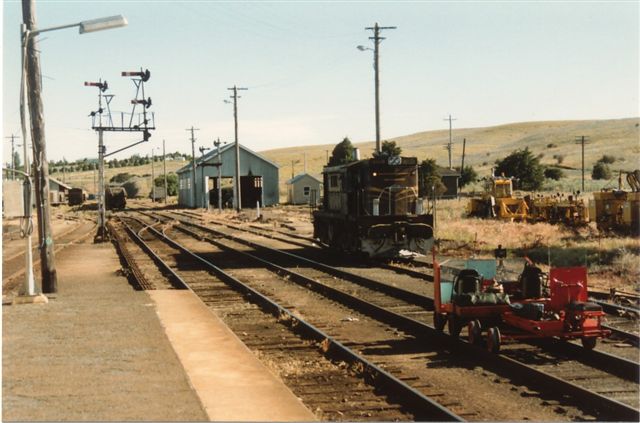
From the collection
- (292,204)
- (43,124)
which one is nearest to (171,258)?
(43,124)

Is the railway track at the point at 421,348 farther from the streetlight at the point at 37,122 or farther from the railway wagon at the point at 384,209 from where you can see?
the streetlight at the point at 37,122

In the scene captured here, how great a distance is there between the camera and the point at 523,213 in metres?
44.8

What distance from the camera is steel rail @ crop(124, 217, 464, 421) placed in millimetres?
9008

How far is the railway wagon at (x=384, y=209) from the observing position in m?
25.4

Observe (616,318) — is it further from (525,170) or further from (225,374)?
(525,170)

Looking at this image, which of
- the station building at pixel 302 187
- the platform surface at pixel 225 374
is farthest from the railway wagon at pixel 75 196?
the platform surface at pixel 225 374

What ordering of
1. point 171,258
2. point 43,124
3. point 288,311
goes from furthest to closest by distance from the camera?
point 171,258, point 43,124, point 288,311

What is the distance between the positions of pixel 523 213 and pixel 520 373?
35111mm

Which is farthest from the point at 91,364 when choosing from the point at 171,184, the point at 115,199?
the point at 171,184

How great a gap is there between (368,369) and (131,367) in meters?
3.27

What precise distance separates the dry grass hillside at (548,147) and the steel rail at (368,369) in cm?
7039

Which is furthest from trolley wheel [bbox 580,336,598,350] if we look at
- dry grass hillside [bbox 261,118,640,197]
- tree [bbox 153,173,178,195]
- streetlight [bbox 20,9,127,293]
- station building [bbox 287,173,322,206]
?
tree [bbox 153,173,178,195]

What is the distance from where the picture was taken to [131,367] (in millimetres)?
10945

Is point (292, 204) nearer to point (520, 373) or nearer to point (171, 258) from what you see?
point (171, 258)
